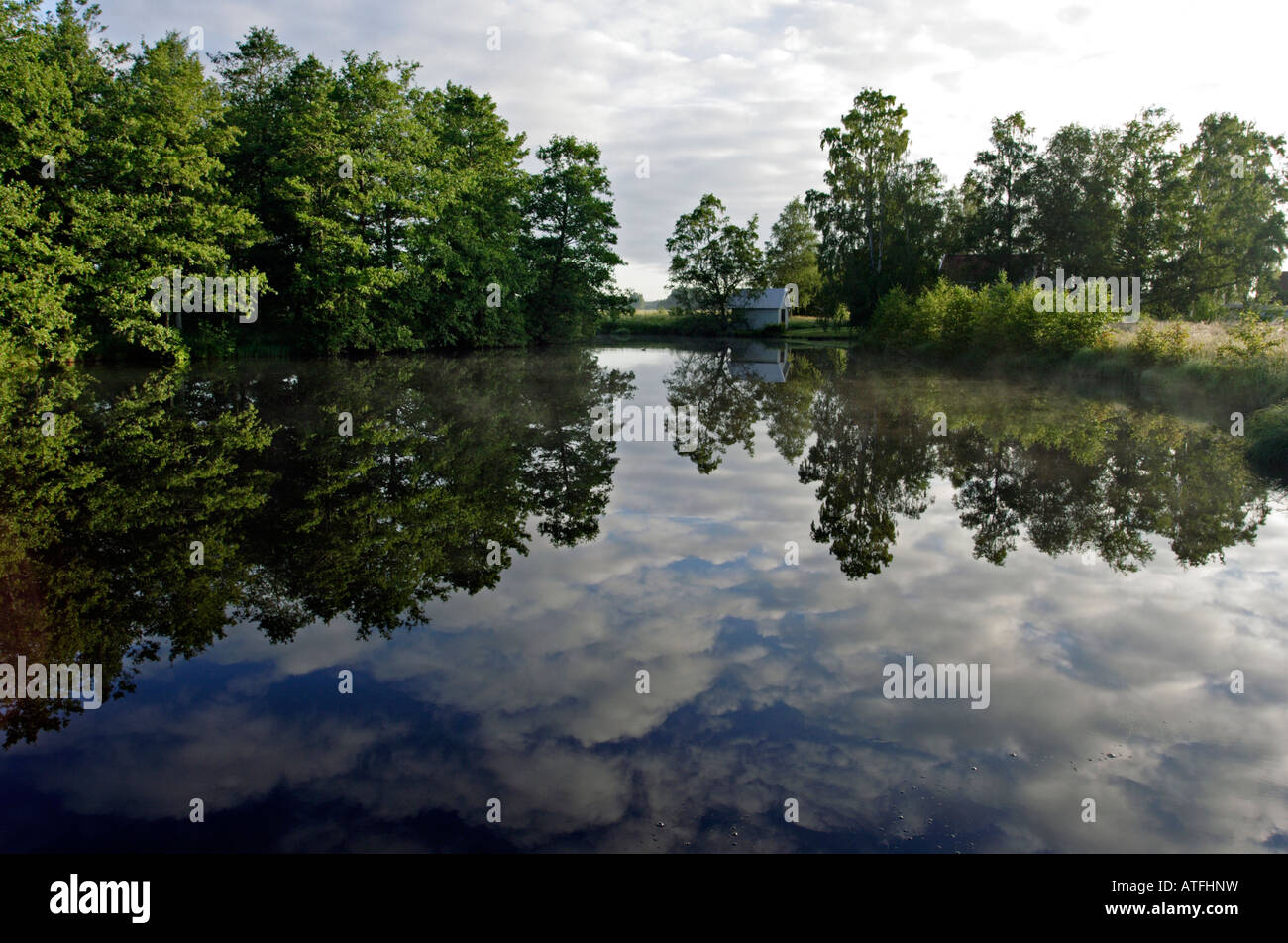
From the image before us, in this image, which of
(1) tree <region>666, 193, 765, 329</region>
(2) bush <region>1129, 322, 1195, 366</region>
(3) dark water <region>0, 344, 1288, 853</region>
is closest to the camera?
(3) dark water <region>0, 344, 1288, 853</region>

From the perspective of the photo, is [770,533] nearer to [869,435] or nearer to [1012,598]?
[1012,598]

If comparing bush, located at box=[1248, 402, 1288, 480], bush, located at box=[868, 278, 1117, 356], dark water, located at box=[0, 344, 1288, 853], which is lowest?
dark water, located at box=[0, 344, 1288, 853]

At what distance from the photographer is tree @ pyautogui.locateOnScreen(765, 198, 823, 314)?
95875 millimetres

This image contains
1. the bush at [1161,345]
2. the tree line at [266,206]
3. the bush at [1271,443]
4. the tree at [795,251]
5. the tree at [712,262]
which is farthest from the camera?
the tree at [795,251]

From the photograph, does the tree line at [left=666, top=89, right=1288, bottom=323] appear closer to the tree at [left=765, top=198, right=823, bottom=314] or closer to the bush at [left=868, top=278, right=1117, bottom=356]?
the bush at [left=868, top=278, right=1117, bottom=356]

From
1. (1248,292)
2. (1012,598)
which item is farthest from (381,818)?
(1248,292)

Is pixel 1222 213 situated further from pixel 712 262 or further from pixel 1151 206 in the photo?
pixel 712 262

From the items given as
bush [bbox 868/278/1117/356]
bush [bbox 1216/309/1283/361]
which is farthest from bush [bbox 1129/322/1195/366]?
bush [bbox 1216/309/1283/361]

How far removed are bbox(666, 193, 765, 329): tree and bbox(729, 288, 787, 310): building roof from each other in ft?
2.36

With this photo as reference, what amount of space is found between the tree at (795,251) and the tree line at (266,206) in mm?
48037

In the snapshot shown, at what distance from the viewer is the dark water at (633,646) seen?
397cm

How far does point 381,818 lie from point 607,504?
23.8 ft

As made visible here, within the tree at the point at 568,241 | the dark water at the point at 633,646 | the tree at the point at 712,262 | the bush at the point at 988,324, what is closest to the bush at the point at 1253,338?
the bush at the point at 988,324

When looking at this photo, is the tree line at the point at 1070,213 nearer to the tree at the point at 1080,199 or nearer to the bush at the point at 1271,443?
the tree at the point at 1080,199
